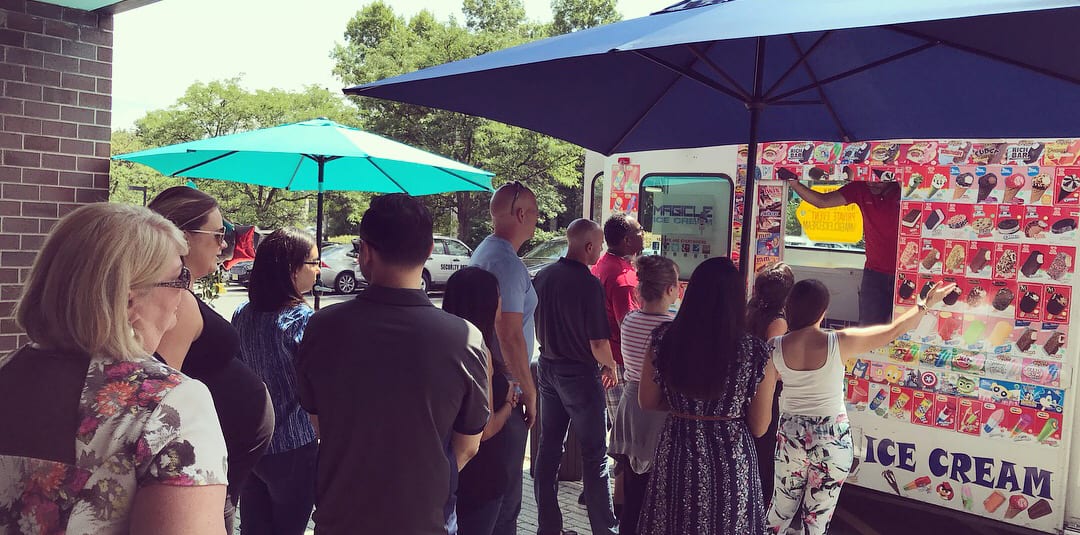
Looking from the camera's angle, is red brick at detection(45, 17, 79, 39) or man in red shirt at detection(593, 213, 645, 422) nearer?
red brick at detection(45, 17, 79, 39)

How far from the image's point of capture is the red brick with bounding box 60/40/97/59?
13.0 feet

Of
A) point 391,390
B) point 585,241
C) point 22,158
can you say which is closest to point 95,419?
point 391,390

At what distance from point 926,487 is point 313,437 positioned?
11.7ft

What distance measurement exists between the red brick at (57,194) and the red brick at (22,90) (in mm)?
456

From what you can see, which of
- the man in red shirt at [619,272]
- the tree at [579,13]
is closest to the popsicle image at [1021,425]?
the man in red shirt at [619,272]

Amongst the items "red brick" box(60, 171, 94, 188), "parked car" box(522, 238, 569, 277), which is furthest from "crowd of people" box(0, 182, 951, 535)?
"parked car" box(522, 238, 569, 277)

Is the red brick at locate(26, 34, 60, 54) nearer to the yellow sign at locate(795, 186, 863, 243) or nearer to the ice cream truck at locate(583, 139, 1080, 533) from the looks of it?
the ice cream truck at locate(583, 139, 1080, 533)

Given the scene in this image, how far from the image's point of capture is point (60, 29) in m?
3.92

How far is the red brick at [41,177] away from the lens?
153 inches

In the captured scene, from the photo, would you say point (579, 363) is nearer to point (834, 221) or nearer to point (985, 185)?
point (985, 185)

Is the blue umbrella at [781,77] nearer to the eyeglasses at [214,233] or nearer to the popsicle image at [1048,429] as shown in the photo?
the eyeglasses at [214,233]

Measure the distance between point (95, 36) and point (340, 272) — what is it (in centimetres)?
1506

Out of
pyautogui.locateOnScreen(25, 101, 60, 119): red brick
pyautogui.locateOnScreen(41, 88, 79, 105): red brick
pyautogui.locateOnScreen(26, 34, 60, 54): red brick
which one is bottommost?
pyautogui.locateOnScreen(25, 101, 60, 119): red brick

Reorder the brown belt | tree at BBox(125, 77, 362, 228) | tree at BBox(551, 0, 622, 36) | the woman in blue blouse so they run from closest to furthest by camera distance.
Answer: the brown belt, the woman in blue blouse, tree at BBox(125, 77, 362, 228), tree at BBox(551, 0, 622, 36)
